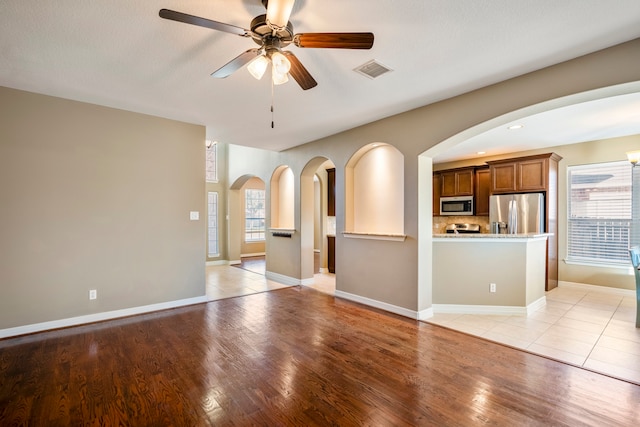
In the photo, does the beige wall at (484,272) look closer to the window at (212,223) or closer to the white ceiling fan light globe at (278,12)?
the white ceiling fan light globe at (278,12)

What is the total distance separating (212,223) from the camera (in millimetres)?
8242

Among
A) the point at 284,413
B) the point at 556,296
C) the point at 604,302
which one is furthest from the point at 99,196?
the point at 604,302

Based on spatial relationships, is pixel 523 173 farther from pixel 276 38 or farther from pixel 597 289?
pixel 276 38

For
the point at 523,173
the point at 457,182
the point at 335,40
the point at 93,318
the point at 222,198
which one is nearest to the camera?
the point at 335,40

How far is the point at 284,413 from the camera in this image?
1.99m

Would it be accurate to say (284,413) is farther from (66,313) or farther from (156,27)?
(66,313)

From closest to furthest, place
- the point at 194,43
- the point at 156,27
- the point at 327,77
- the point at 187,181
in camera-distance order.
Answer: the point at 156,27 → the point at 194,43 → the point at 327,77 → the point at 187,181

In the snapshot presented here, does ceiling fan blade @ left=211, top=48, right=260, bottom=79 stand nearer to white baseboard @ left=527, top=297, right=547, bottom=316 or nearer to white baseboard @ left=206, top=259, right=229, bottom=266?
white baseboard @ left=527, top=297, right=547, bottom=316

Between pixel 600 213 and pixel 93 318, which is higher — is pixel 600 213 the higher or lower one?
the higher one

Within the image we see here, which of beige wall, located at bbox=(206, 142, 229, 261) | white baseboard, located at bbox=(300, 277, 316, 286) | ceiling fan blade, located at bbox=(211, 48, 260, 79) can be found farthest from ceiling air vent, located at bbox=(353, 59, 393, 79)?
beige wall, located at bbox=(206, 142, 229, 261)

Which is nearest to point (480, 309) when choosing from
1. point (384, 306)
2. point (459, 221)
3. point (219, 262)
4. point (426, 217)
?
point (384, 306)

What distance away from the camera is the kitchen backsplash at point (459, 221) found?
667cm

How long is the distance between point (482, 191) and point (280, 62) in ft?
19.5

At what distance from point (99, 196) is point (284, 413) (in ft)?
11.3
